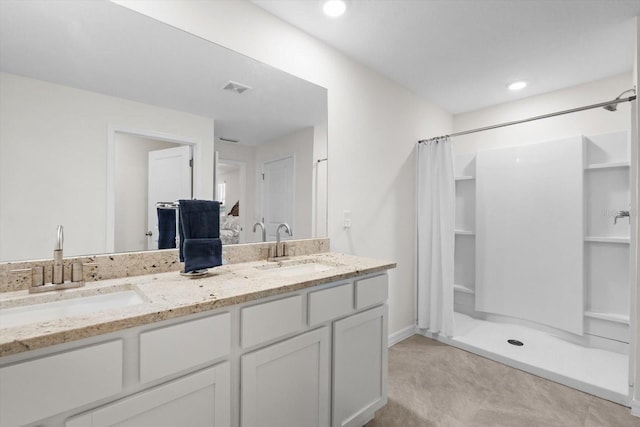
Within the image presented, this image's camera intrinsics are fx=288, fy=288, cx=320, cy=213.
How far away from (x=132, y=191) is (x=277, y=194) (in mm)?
849

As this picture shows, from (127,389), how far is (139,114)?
1.18 m

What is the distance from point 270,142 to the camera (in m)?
1.91

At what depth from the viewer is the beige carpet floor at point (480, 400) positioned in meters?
1.71

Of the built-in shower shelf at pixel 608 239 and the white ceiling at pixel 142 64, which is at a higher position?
the white ceiling at pixel 142 64

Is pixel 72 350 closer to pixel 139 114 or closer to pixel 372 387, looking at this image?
pixel 139 114

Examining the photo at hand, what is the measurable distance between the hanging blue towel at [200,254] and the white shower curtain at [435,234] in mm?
2189

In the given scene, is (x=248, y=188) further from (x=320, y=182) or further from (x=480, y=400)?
(x=480, y=400)

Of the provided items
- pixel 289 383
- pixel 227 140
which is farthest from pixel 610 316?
pixel 227 140

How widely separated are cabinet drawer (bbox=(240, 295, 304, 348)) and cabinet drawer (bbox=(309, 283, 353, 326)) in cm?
7

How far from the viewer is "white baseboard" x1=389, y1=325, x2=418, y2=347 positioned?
8.89 ft

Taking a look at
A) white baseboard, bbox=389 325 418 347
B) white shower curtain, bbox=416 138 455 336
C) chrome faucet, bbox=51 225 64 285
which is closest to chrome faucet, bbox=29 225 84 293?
chrome faucet, bbox=51 225 64 285

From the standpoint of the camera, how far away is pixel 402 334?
2834 millimetres

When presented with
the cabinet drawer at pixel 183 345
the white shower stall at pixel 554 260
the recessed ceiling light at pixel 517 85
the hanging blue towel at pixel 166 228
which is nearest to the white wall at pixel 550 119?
the white shower stall at pixel 554 260

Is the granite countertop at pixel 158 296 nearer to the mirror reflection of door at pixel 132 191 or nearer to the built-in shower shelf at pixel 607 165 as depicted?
the mirror reflection of door at pixel 132 191
